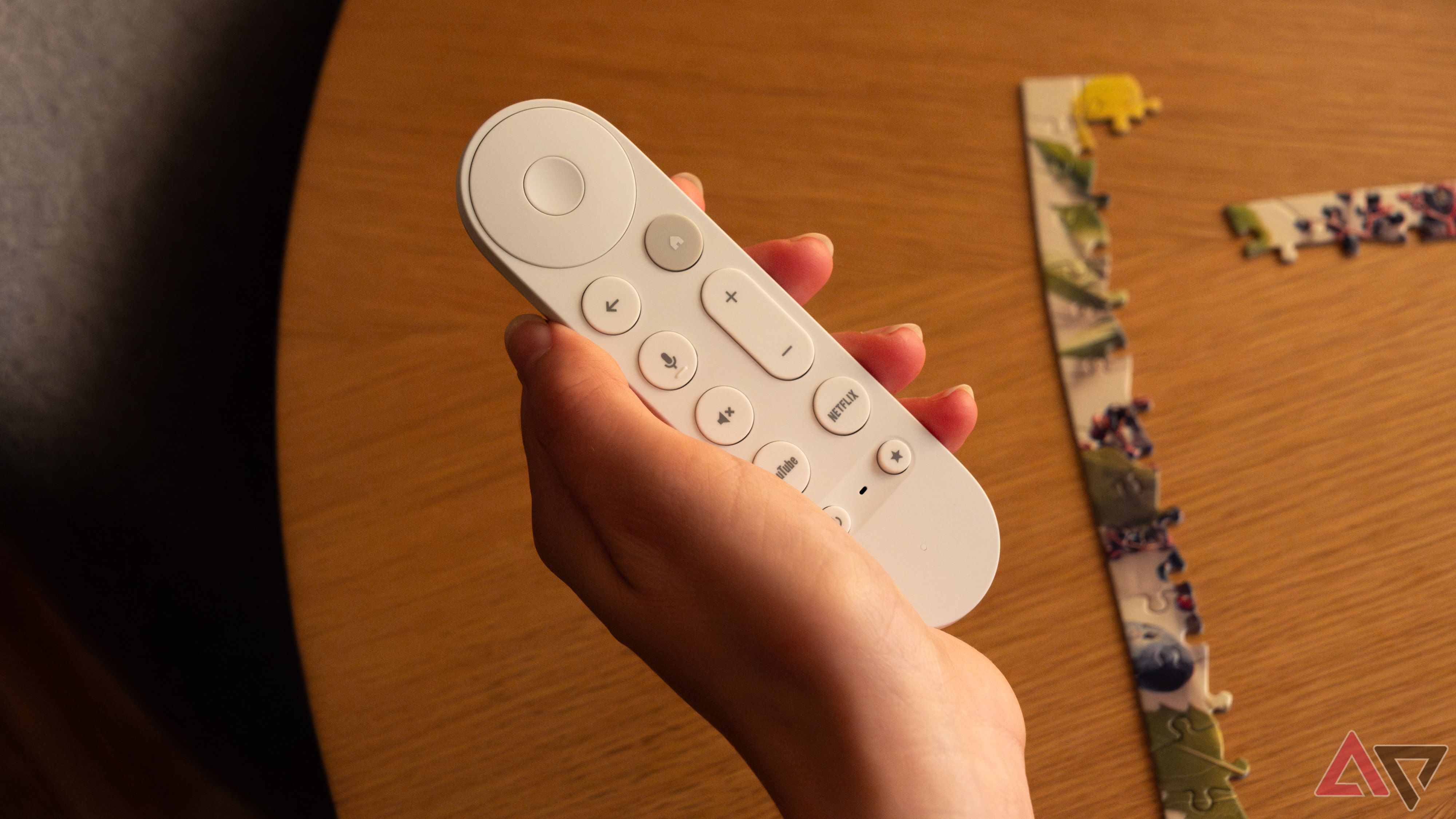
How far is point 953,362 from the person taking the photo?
452 millimetres

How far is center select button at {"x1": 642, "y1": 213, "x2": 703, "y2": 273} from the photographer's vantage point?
39 cm

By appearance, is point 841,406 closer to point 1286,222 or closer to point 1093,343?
point 1093,343

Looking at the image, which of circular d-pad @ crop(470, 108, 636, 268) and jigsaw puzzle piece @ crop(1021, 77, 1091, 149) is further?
jigsaw puzzle piece @ crop(1021, 77, 1091, 149)

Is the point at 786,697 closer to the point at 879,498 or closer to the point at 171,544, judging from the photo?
the point at 879,498

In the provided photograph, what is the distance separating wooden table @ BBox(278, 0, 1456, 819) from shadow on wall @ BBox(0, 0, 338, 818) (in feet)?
0.70

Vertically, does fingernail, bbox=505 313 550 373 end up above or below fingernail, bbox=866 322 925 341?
below

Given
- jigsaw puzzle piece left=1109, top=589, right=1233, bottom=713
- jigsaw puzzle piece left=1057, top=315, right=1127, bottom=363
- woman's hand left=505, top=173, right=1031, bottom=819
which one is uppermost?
jigsaw puzzle piece left=1057, top=315, right=1127, bottom=363

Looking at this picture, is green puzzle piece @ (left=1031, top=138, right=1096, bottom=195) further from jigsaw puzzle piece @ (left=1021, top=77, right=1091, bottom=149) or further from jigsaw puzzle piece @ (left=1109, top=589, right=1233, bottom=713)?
jigsaw puzzle piece @ (left=1109, top=589, right=1233, bottom=713)

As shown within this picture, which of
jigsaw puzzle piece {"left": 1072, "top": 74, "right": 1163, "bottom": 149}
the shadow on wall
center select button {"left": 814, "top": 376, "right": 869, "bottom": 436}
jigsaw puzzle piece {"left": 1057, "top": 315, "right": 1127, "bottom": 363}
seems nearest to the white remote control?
center select button {"left": 814, "top": 376, "right": 869, "bottom": 436}

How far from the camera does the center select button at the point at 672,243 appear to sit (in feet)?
1.29

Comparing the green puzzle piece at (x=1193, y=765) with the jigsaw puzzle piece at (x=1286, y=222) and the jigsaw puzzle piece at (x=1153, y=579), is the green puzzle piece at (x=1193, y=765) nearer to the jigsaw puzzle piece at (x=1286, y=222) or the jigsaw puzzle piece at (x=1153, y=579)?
the jigsaw puzzle piece at (x=1153, y=579)

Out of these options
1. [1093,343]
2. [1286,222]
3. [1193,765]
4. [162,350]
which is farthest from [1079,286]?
[162,350]

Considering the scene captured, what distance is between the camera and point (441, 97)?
1.57 ft

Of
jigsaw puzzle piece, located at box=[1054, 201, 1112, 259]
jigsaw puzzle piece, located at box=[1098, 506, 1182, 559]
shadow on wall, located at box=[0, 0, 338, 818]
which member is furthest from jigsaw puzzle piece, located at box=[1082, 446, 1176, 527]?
shadow on wall, located at box=[0, 0, 338, 818]
